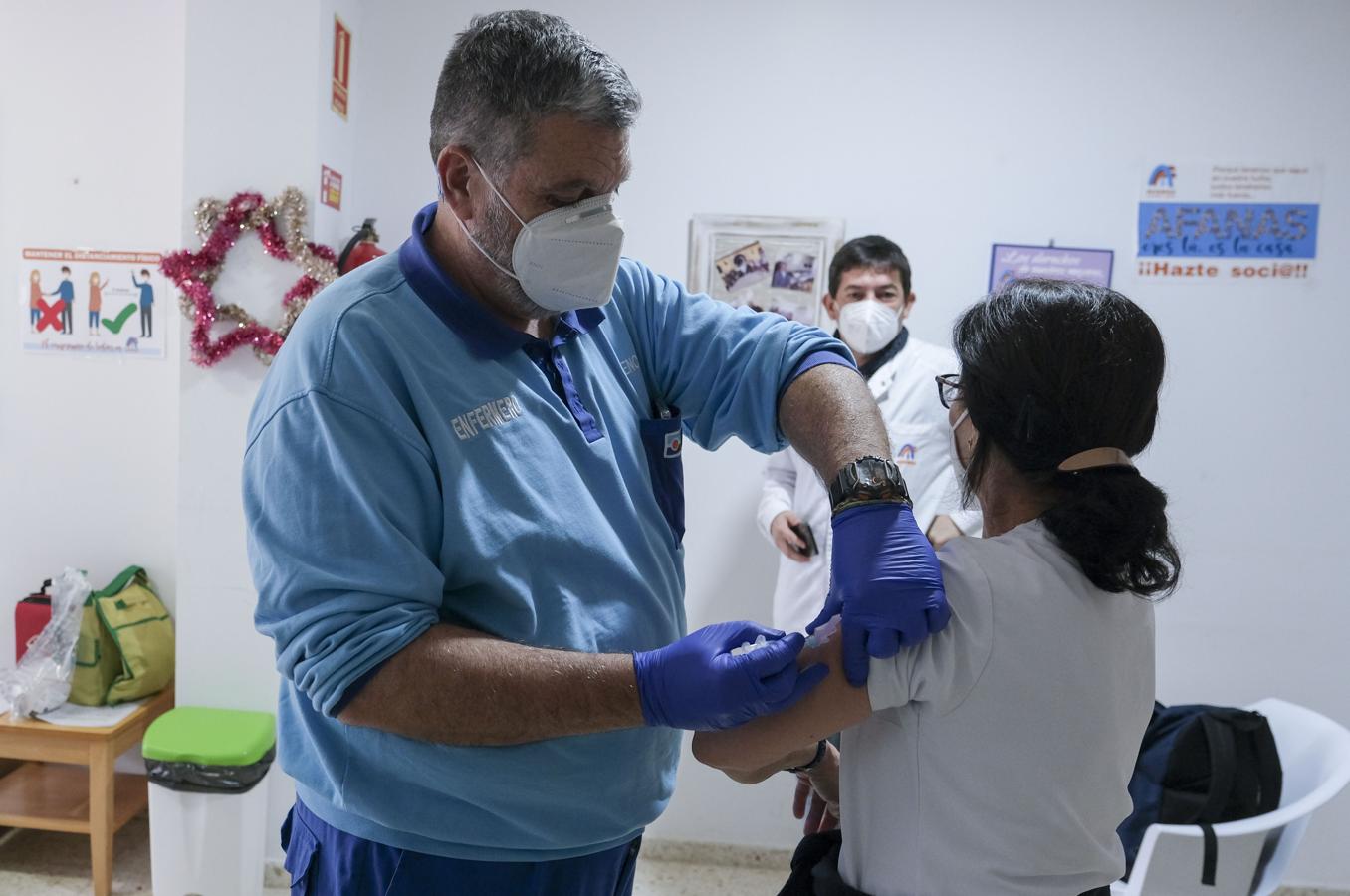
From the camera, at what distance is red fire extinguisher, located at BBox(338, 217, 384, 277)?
101 inches

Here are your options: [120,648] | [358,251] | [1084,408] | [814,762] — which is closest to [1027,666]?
[1084,408]

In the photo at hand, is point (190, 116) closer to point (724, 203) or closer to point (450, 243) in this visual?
point (724, 203)

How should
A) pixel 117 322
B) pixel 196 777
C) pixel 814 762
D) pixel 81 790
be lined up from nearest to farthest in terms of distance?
1. pixel 814 762
2. pixel 196 777
3. pixel 81 790
4. pixel 117 322

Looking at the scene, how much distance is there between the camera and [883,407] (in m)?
2.55

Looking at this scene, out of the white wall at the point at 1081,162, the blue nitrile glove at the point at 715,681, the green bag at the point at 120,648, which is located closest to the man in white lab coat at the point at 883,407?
the white wall at the point at 1081,162

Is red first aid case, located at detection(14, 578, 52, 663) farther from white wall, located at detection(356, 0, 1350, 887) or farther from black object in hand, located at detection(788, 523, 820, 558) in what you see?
black object in hand, located at detection(788, 523, 820, 558)

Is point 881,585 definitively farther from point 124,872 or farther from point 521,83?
point 124,872

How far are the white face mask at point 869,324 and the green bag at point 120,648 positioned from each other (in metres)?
2.25

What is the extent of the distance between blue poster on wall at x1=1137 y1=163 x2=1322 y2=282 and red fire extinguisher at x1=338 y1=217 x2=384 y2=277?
2267 mm

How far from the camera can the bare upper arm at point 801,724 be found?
0.93 m

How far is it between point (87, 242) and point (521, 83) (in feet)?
8.14

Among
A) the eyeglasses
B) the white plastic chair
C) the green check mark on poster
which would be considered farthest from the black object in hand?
the green check mark on poster

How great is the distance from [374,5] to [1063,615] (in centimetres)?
272

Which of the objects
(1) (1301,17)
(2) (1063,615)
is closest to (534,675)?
(2) (1063,615)
